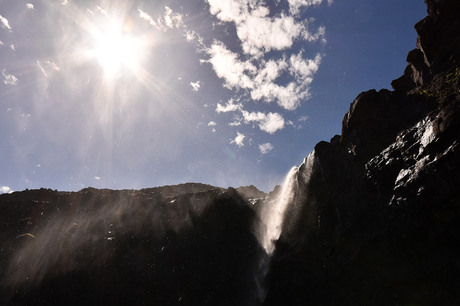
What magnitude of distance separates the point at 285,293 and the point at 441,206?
15.7 metres

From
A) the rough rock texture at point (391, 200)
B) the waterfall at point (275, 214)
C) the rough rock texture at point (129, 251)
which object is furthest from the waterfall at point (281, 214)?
the rough rock texture at point (129, 251)

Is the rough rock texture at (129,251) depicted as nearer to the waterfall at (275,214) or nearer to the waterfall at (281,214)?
the waterfall at (281,214)

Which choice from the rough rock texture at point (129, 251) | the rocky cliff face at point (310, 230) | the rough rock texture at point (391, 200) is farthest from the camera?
the rough rock texture at point (129, 251)

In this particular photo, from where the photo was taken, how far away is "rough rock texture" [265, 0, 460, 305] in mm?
17875

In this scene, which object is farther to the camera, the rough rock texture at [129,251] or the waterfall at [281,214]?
the rough rock texture at [129,251]

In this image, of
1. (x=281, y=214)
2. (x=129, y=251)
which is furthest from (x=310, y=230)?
(x=129, y=251)

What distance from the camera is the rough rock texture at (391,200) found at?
58.6 feet

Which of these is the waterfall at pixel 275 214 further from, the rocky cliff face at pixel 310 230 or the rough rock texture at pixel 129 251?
the rough rock texture at pixel 129 251

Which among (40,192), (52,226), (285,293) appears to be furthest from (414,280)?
(40,192)

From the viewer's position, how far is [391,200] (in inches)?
804

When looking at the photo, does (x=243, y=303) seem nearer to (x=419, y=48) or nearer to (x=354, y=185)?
(x=354, y=185)

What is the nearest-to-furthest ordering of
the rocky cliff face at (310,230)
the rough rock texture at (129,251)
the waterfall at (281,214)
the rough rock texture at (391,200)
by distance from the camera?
the rough rock texture at (391,200) < the rocky cliff face at (310,230) < the waterfall at (281,214) < the rough rock texture at (129,251)

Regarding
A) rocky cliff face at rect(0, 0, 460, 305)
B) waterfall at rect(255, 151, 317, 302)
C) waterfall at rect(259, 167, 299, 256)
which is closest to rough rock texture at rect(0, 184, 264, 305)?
rocky cliff face at rect(0, 0, 460, 305)

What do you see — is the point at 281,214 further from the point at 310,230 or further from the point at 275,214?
the point at 310,230
